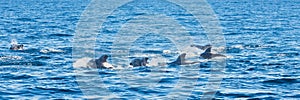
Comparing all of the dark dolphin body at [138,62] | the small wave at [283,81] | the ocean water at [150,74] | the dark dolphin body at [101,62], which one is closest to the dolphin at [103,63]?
the dark dolphin body at [101,62]

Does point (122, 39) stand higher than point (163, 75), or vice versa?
point (122, 39)

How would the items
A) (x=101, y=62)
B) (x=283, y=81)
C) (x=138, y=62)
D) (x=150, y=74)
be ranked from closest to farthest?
1. (x=283, y=81)
2. (x=150, y=74)
3. (x=101, y=62)
4. (x=138, y=62)

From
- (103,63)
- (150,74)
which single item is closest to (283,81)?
(150,74)

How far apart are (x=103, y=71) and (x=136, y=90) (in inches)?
228

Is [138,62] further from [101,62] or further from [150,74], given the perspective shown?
[150,74]

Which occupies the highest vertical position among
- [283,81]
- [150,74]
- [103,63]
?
[103,63]

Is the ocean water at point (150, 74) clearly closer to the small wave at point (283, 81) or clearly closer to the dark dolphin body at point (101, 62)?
the small wave at point (283, 81)

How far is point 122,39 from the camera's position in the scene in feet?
189

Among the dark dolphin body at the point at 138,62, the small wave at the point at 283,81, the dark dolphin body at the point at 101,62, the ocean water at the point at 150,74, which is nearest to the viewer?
the ocean water at the point at 150,74

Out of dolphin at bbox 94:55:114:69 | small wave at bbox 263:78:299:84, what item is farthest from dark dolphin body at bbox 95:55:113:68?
small wave at bbox 263:78:299:84

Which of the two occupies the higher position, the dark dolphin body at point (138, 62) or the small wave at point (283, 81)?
the dark dolphin body at point (138, 62)

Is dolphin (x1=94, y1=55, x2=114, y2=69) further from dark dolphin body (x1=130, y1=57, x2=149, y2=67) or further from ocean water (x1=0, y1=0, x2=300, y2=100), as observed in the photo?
dark dolphin body (x1=130, y1=57, x2=149, y2=67)

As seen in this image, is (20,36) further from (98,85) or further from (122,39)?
(98,85)

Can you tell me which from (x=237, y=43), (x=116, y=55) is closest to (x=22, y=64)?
(x=116, y=55)
